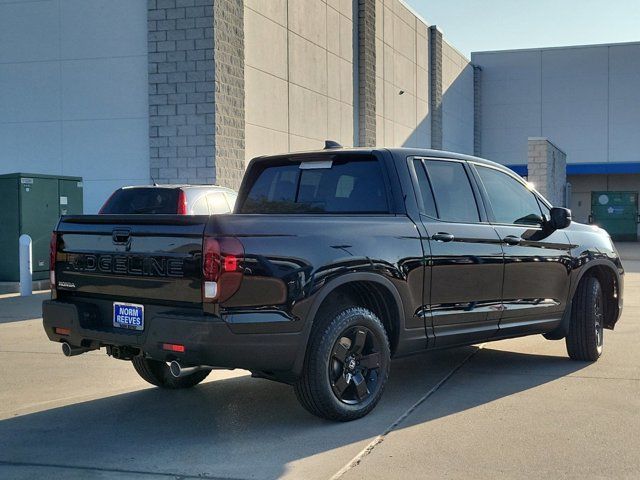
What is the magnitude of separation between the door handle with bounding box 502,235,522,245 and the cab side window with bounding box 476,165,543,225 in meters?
0.16

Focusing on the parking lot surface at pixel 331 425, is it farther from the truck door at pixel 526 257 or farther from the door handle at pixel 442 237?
the door handle at pixel 442 237

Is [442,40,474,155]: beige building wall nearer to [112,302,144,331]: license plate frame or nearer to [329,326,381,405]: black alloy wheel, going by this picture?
[329,326,381,405]: black alloy wheel

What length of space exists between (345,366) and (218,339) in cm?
104

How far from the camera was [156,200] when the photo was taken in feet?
37.1

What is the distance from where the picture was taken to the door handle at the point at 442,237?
580 cm

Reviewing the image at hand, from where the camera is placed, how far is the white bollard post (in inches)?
518

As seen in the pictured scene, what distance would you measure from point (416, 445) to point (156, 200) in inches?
292

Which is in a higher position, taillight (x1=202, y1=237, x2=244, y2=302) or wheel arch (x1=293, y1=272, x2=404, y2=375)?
taillight (x1=202, y1=237, x2=244, y2=302)

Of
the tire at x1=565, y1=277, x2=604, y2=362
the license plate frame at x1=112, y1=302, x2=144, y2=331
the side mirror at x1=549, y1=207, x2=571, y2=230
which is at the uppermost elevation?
the side mirror at x1=549, y1=207, x2=571, y2=230

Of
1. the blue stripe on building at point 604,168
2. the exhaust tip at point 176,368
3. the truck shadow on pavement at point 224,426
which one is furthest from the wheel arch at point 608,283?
the blue stripe on building at point 604,168

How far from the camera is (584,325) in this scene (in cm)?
726

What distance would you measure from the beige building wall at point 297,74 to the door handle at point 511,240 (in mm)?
11430

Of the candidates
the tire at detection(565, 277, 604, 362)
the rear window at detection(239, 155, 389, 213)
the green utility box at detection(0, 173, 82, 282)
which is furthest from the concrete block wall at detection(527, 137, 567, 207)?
the rear window at detection(239, 155, 389, 213)

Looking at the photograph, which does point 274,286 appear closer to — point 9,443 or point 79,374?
point 9,443
